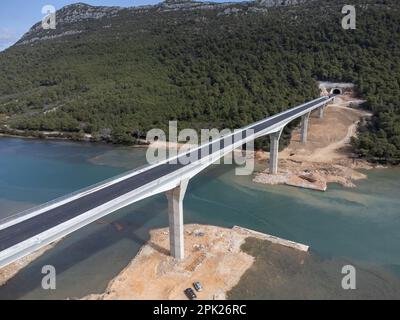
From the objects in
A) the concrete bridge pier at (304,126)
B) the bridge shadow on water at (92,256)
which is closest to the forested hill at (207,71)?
the concrete bridge pier at (304,126)

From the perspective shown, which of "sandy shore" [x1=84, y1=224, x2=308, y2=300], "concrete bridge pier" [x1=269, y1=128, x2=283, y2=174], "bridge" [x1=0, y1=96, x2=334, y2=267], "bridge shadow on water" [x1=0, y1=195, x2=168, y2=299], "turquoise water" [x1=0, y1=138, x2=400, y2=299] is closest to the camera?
"bridge" [x1=0, y1=96, x2=334, y2=267]

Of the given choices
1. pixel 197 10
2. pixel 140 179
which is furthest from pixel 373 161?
pixel 197 10

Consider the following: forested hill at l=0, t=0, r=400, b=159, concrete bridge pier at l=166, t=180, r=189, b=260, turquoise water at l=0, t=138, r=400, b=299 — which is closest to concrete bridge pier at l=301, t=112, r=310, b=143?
forested hill at l=0, t=0, r=400, b=159

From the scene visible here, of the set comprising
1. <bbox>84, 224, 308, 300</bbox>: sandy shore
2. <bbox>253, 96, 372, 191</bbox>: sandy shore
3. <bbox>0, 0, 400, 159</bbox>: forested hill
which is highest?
<bbox>0, 0, 400, 159</bbox>: forested hill

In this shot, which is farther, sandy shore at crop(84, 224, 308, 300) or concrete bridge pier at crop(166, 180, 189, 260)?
concrete bridge pier at crop(166, 180, 189, 260)

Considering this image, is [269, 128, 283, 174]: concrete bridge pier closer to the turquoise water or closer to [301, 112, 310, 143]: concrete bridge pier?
the turquoise water

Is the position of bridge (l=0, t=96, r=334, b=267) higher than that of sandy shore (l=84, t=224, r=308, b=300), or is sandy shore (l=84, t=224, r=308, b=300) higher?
bridge (l=0, t=96, r=334, b=267)
